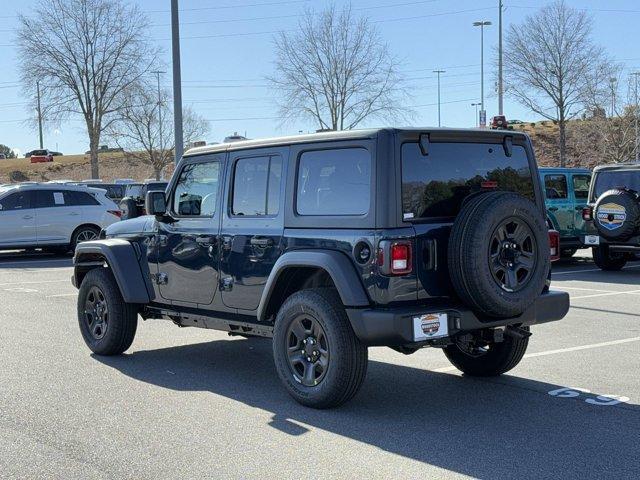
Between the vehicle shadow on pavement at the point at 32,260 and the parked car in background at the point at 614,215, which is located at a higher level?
the parked car in background at the point at 614,215

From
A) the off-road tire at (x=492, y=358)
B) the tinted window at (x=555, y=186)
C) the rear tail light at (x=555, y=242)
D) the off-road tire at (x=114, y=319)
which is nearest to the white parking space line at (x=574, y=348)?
the off-road tire at (x=492, y=358)

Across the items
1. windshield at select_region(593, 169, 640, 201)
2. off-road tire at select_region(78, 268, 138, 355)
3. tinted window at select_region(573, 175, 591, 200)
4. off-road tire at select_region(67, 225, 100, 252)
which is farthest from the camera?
off-road tire at select_region(67, 225, 100, 252)

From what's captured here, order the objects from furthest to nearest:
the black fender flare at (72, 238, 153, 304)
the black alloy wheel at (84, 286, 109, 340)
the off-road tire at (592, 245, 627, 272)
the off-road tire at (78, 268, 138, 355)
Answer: the off-road tire at (592, 245, 627, 272) < the black alloy wheel at (84, 286, 109, 340) < the off-road tire at (78, 268, 138, 355) < the black fender flare at (72, 238, 153, 304)

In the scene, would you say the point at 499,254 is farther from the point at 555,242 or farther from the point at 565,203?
the point at 565,203

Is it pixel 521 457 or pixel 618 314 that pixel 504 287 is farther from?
pixel 618 314

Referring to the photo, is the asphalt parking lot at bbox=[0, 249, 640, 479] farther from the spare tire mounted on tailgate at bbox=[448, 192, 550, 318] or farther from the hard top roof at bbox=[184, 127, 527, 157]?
the hard top roof at bbox=[184, 127, 527, 157]

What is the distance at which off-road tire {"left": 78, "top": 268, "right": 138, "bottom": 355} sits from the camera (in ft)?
26.1

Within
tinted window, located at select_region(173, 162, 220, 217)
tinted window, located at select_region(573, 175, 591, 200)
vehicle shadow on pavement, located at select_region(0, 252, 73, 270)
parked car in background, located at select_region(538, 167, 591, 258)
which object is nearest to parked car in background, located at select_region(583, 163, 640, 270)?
parked car in background, located at select_region(538, 167, 591, 258)

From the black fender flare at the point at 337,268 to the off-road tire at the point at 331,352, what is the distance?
0.18 meters

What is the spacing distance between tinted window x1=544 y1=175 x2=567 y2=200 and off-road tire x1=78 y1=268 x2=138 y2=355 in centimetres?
1115

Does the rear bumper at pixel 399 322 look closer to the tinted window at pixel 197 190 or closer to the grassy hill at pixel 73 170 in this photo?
the tinted window at pixel 197 190

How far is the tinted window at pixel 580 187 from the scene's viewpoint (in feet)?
57.4

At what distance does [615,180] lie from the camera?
49.0ft

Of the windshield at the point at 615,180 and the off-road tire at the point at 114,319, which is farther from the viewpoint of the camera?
the windshield at the point at 615,180
